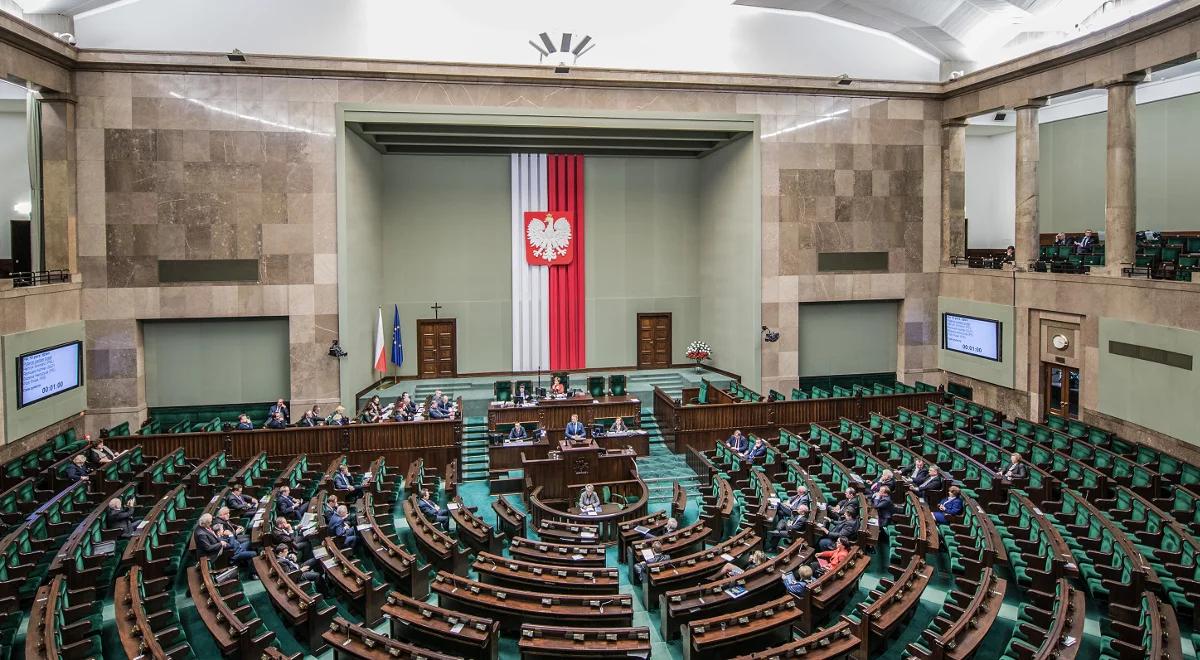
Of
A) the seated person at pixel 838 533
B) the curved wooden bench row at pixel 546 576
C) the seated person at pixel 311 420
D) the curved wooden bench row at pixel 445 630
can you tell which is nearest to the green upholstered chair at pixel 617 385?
the seated person at pixel 311 420

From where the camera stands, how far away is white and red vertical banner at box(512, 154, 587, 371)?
21047mm

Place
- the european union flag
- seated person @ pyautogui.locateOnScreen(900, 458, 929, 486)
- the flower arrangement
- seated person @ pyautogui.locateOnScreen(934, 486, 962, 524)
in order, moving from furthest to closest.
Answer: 1. the flower arrangement
2. the european union flag
3. seated person @ pyautogui.locateOnScreen(900, 458, 929, 486)
4. seated person @ pyautogui.locateOnScreen(934, 486, 962, 524)

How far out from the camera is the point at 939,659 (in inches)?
257

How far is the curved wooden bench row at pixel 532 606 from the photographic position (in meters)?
7.76

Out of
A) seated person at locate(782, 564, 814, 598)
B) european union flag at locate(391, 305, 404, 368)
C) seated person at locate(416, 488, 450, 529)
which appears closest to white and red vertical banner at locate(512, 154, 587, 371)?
european union flag at locate(391, 305, 404, 368)

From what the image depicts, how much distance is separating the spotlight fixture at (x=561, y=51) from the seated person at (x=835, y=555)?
1094 cm

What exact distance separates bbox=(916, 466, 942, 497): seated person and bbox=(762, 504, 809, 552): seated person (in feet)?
7.02

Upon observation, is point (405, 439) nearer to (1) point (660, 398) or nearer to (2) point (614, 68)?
(1) point (660, 398)

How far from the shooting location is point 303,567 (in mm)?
8969

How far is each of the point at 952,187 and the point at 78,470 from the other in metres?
19.3

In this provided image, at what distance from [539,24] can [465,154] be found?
4227 millimetres

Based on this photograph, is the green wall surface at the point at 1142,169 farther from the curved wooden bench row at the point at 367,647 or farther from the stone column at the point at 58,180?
the stone column at the point at 58,180

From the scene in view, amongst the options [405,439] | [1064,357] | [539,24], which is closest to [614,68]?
[539,24]

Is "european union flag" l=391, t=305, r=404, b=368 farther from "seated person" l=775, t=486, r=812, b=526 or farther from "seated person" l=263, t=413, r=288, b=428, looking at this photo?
"seated person" l=775, t=486, r=812, b=526
